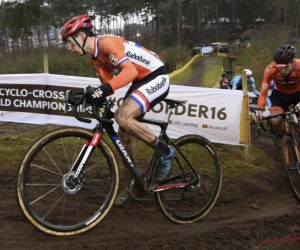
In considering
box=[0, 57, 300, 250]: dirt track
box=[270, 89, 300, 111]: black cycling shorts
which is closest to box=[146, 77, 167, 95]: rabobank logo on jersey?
box=[0, 57, 300, 250]: dirt track

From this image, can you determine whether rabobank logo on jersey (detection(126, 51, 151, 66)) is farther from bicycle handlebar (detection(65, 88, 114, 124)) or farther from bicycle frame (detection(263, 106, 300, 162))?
bicycle frame (detection(263, 106, 300, 162))

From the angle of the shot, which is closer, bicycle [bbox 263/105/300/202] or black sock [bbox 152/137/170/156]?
black sock [bbox 152/137/170/156]

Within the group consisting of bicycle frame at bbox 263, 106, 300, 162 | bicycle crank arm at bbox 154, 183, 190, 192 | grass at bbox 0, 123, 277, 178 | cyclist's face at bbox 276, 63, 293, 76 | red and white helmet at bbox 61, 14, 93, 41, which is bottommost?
grass at bbox 0, 123, 277, 178

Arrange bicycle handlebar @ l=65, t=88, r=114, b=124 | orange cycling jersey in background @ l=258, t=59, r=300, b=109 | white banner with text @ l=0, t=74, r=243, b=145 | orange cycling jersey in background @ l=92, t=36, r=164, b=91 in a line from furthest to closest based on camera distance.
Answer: white banner with text @ l=0, t=74, r=243, b=145
orange cycling jersey in background @ l=258, t=59, r=300, b=109
orange cycling jersey in background @ l=92, t=36, r=164, b=91
bicycle handlebar @ l=65, t=88, r=114, b=124

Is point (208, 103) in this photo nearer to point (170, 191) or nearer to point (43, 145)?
point (170, 191)

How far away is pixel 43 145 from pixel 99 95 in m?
0.66

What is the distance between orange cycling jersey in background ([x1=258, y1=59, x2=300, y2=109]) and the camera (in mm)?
6633

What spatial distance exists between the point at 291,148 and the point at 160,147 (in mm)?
2380

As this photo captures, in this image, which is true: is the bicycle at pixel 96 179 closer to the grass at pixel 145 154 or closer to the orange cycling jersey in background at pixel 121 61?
the orange cycling jersey in background at pixel 121 61

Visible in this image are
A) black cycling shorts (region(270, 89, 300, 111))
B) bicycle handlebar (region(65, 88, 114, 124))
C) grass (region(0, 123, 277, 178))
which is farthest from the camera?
black cycling shorts (region(270, 89, 300, 111))

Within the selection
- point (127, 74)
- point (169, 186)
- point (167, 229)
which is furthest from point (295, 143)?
point (127, 74)

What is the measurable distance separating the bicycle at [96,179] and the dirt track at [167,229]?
165 mm

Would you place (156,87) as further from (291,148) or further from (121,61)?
(291,148)

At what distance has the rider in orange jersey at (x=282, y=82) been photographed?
247 inches
